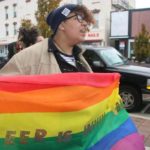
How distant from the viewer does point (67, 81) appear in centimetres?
209

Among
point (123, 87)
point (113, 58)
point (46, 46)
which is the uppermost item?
point (46, 46)

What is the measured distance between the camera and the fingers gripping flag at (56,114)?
6.25ft

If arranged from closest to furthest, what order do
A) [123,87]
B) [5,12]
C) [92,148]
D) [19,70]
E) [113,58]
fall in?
1. [92,148]
2. [19,70]
3. [123,87]
4. [113,58]
5. [5,12]

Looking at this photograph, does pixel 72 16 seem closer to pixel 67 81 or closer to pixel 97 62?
pixel 67 81

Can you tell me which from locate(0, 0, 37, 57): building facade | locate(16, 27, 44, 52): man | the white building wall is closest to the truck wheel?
locate(16, 27, 44, 52): man

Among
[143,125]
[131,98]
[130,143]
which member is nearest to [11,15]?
[131,98]

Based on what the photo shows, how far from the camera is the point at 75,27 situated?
254cm

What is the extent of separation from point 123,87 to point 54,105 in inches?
288

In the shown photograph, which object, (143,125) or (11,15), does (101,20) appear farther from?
(143,125)

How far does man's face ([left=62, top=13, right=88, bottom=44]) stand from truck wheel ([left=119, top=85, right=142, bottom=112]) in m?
6.55

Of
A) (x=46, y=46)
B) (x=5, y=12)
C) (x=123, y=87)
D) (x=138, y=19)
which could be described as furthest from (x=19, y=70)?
(x=5, y=12)

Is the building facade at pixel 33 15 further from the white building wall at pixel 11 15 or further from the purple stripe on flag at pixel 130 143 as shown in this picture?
the purple stripe on flag at pixel 130 143

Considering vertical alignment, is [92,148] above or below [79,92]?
below

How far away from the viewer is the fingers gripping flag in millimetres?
1906
